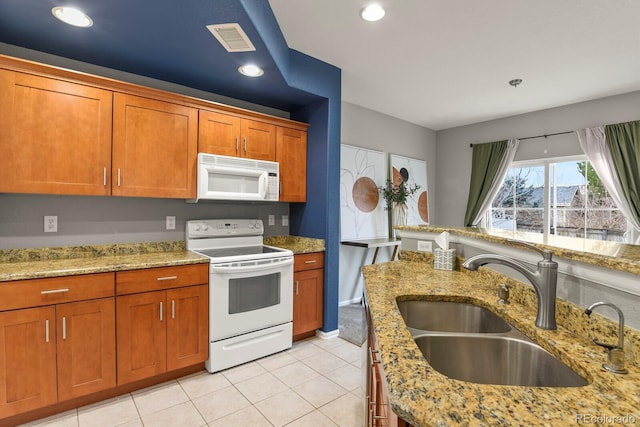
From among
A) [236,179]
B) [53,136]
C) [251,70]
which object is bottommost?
[236,179]

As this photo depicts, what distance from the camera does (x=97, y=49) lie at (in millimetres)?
2184

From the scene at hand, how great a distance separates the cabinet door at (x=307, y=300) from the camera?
2930mm

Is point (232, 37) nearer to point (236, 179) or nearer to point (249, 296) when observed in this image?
point (236, 179)

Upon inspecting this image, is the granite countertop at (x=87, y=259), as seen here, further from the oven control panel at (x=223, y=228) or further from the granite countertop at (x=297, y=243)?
the granite countertop at (x=297, y=243)

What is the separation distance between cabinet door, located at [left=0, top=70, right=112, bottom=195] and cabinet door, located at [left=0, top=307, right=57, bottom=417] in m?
0.80

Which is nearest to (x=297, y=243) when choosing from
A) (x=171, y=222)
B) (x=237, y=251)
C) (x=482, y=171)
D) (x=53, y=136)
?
(x=237, y=251)

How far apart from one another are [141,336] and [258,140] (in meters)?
1.87

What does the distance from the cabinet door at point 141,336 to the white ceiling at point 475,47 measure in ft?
7.34

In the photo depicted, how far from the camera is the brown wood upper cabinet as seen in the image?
2.65 m

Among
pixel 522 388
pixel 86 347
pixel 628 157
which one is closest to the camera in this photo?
pixel 522 388

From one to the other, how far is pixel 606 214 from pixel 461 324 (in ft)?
12.3

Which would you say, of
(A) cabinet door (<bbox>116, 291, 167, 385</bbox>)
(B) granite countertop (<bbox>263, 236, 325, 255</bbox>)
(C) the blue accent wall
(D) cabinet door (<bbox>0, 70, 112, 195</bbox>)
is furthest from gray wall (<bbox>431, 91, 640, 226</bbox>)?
(D) cabinet door (<bbox>0, 70, 112, 195</bbox>)

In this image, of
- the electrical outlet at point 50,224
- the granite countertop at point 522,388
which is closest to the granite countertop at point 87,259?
the electrical outlet at point 50,224

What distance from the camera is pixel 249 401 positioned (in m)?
2.09
